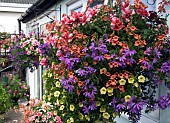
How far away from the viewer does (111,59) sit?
7.78 ft

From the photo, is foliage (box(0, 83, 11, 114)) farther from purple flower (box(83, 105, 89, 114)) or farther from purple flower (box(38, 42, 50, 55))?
purple flower (box(83, 105, 89, 114))

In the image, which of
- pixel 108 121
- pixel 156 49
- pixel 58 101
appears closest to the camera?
pixel 156 49

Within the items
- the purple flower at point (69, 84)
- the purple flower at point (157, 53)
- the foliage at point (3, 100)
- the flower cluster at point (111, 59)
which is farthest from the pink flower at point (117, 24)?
the foliage at point (3, 100)

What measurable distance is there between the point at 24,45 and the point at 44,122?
194 cm

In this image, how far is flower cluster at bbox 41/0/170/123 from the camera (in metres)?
2.37

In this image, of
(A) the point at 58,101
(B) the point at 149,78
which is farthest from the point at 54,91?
(B) the point at 149,78

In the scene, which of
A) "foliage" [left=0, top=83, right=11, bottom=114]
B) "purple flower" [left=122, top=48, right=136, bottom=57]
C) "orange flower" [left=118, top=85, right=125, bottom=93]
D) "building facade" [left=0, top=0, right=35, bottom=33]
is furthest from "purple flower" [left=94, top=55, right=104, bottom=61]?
"building facade" [left=0, top=0, right=35, bottom=33]

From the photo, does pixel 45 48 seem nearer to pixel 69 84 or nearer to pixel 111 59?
pixel 69 84

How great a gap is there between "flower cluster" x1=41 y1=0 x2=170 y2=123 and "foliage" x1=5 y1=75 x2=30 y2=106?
397 inches

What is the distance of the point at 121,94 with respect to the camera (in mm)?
2393

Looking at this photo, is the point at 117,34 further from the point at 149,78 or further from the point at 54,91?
the point at 54,91

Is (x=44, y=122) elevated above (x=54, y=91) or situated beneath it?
situated beneath

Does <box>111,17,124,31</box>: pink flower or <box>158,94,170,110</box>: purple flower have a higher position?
<box>111,17,124,31</box>: pink flower

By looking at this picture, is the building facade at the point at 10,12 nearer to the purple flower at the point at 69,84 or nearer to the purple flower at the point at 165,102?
the purple flower at the point at 69,84
